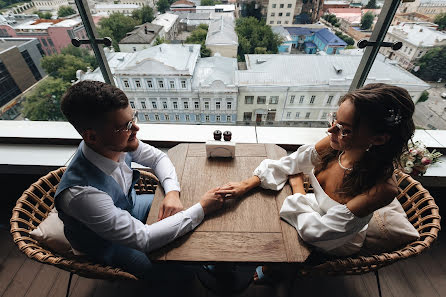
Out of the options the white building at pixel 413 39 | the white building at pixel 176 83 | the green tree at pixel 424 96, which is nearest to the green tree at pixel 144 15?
the white building at pixel 176 83

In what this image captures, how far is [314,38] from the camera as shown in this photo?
6.36 feet

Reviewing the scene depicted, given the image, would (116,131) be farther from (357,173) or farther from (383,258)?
(383,258)

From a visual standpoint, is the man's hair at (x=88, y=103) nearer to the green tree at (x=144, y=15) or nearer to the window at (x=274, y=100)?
the green tree at (x=144, y=15)

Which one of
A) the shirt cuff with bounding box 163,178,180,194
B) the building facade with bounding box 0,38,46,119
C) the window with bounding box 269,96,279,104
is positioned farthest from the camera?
the window with bounding box 269,96,279,104

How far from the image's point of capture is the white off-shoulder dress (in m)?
1.01

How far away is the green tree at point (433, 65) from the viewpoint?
171 centimetres

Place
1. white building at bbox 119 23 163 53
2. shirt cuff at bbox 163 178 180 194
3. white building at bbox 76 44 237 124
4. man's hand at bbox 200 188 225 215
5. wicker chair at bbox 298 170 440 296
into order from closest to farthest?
1. wicker chair at bbox 298 170 440 296
2. man's hand at bbox 200 188 225 215
3. shirt cuff at bbox 163 178 180 194
4. white building at bbox 119 23 163 53
5. white building at bbox 76 44 237 124

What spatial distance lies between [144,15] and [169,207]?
1789mm

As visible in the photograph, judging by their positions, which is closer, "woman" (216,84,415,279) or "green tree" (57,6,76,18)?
"woman" (216,84,415,279)

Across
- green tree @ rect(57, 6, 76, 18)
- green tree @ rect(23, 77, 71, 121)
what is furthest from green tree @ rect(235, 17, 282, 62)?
green tree @ rect(23, 77, 71, 121)

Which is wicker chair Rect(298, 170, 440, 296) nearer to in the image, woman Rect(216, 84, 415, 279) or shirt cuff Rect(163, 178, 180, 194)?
woman Rect(216, 84, 415, 279)

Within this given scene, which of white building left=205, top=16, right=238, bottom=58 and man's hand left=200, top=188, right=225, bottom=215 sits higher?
white building left=205, top=16, right=238, bottom=58

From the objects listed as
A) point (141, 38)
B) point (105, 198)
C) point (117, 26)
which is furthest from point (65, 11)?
point (105, 198)

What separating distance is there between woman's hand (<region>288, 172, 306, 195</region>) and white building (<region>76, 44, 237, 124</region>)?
113 centimetres
